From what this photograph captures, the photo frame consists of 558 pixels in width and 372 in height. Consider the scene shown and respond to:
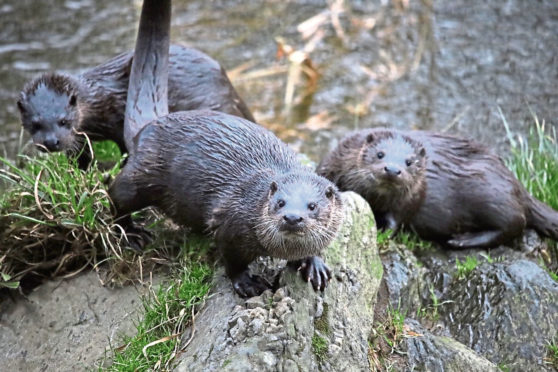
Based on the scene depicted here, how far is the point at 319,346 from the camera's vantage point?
344 cm

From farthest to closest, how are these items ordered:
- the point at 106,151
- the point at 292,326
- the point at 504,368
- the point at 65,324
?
the point at 106,151 < the point at 504,368 < the point at 65,324 < the point at 292,326

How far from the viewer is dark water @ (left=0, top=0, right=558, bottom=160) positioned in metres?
7.38

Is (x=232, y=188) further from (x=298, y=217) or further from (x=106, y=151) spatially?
(x=106, y=151)

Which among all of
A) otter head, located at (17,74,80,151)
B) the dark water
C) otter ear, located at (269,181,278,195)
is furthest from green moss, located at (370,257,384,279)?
the dark water

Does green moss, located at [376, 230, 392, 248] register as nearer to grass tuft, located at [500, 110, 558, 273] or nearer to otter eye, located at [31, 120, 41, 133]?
grass tuft, located at [500, 110, 558, 273]

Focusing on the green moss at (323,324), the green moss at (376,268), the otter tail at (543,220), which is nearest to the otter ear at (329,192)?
the green moss at (323,324)

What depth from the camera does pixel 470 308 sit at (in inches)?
176

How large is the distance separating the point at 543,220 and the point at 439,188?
719mm

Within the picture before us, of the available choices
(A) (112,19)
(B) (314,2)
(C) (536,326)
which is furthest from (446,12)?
(C) (536,326)

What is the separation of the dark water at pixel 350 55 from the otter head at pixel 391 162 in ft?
6.46

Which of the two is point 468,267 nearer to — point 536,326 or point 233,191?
point 536,326

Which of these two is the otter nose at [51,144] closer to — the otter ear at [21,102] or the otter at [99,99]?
the otter at [99,99]

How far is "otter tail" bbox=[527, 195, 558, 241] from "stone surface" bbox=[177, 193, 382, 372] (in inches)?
68.9

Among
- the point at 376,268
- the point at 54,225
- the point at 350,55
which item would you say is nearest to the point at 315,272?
the point at 376,268
